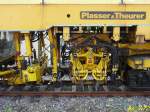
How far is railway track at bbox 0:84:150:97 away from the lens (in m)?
9.81

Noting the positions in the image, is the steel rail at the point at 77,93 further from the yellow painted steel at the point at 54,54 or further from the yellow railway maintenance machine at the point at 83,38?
the yellow painted steel at the point at 54,54

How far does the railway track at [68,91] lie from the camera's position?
981cm

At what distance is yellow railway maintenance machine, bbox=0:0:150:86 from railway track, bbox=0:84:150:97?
0.73 ft

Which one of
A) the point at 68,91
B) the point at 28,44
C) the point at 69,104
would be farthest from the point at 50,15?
the point at 69,104

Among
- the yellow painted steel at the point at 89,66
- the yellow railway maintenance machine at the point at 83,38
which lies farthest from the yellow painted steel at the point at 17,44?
the yellow painted steel at the point at 89,66

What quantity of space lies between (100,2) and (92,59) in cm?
144

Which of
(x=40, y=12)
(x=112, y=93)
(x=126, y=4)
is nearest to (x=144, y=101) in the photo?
(x=112, y=93)

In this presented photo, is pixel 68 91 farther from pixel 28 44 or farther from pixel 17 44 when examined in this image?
pixel 17 44

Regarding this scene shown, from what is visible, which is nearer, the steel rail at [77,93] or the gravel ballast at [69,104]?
the gravel ballast at [69,104]

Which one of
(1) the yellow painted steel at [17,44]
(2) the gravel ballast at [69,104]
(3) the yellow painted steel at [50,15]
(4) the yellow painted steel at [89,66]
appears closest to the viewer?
(2) the gravel ballast at [69,104]

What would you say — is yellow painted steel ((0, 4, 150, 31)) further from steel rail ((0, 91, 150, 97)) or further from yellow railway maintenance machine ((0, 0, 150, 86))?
steel rail ((0, 91, 150, 97))

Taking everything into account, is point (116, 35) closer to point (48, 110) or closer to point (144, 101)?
point (144, 101)

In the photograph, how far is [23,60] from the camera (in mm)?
10453

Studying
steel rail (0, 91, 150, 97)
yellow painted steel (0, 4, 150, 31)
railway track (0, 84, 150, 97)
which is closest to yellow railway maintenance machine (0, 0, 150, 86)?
yellow painted steel (0, 4, 150, 31)
